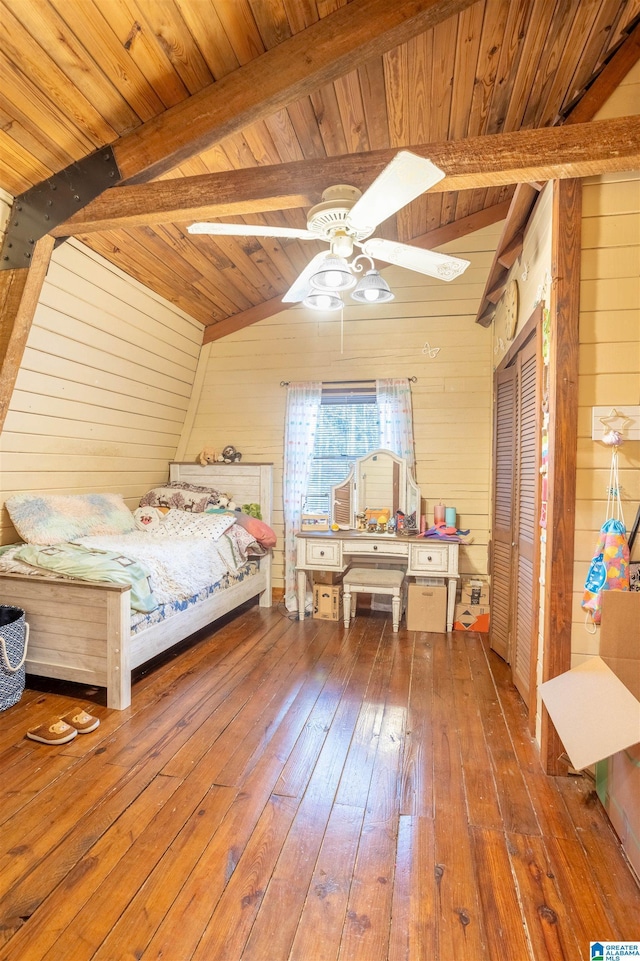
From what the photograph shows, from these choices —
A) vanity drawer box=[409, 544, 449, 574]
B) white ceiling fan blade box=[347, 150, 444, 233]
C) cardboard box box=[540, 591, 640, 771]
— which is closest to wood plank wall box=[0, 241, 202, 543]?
white ceiling fan blade box=[347, 150, 444, 233]

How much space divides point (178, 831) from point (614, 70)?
10.7ft

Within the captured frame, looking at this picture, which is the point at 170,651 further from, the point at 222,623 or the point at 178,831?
the point at 178,831

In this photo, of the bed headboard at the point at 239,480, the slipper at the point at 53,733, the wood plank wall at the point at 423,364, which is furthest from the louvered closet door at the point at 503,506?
the slipper at the point at 53,733

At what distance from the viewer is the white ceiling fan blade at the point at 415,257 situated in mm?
1943

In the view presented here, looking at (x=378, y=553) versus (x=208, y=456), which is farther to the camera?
(x=208, y=456)

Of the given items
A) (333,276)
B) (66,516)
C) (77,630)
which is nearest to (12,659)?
(77,630)

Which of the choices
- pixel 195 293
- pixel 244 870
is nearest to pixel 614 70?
pixel 195 293

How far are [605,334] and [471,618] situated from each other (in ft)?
8.10

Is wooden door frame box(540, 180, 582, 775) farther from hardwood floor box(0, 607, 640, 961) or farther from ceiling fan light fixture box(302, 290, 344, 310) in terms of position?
ceiling fan light fixture box(302, 290, 344, 310)

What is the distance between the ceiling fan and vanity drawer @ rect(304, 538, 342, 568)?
2.03 metres

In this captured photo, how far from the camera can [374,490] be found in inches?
162

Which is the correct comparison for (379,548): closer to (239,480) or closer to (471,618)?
(471,618)

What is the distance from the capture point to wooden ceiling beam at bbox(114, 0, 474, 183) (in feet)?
6.03

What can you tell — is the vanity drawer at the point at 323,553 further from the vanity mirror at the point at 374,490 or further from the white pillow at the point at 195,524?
the white pillow at the point at 195,524
